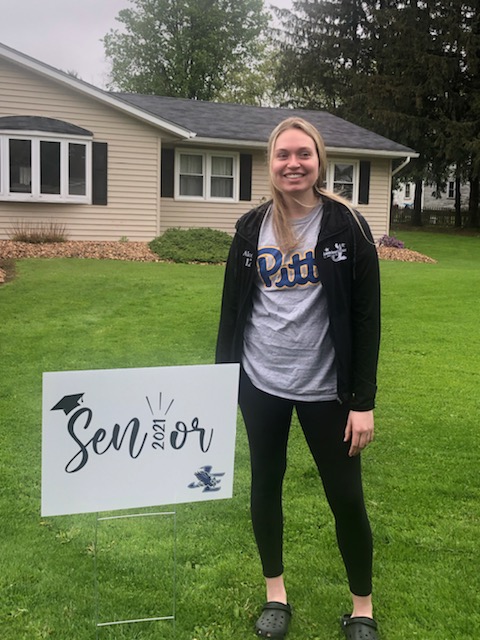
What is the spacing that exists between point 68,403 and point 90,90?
13861 mm

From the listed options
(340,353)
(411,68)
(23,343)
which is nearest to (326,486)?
(340,353)

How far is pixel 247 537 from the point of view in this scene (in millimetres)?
→ 3191

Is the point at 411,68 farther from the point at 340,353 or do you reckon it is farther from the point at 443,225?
the point at 340,353

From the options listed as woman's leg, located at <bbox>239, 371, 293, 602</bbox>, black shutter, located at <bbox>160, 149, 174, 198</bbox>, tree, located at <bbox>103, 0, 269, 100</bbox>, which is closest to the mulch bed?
black shutter, located at <bbox>160, 149, 174, 198</bbox>

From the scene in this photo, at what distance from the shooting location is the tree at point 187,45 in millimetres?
42906

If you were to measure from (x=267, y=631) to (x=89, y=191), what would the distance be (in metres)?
13.8

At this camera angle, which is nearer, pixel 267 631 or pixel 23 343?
pixel 267 631

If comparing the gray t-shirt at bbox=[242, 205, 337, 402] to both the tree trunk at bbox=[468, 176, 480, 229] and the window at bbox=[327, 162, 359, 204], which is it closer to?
the window at bbox=[327, 162, 359, 204]

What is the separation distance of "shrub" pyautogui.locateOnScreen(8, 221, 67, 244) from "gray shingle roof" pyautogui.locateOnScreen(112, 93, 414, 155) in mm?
3948

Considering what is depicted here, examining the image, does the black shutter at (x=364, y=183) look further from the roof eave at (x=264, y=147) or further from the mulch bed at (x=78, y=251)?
the mulch bed at (x=78, y=251)

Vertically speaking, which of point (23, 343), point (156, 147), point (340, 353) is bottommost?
point (23, 343)

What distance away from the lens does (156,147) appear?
15633mm

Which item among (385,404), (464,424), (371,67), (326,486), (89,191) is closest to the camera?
(326,486)

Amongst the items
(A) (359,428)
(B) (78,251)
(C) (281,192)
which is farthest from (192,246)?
(A) (359,428)
